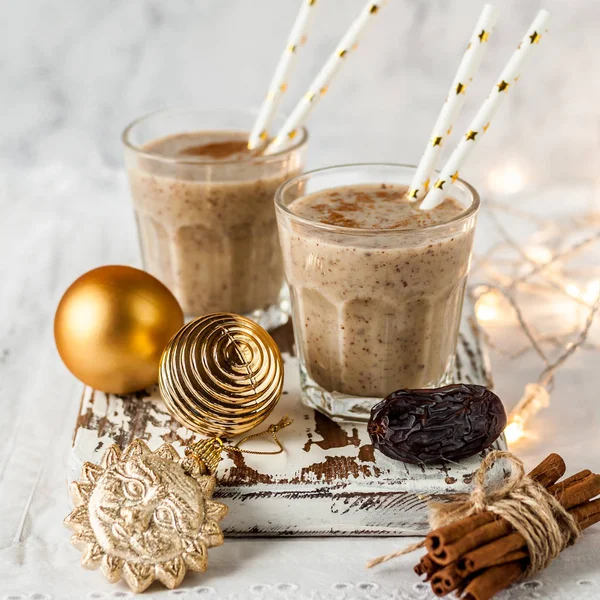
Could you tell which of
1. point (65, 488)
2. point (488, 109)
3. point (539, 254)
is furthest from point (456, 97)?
point (539, 254)

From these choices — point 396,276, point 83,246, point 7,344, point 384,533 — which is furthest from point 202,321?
point 83,246

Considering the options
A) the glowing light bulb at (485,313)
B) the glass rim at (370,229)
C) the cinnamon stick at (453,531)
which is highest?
the glass rim at (370,229)

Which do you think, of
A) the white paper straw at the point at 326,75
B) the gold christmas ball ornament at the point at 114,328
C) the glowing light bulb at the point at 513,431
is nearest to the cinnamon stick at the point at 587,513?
the glowing light bulb at the point at 513,431

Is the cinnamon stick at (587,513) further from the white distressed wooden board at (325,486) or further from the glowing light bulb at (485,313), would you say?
Result: the glowing light bulb at (485,313)

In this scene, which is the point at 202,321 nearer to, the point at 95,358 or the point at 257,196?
the point at 95,358

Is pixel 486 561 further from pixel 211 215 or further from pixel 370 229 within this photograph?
pixel 211 215

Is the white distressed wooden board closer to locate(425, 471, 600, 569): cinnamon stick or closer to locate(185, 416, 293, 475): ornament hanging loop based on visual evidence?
locate(185, 416, 293, 475): ornament hanging loop
